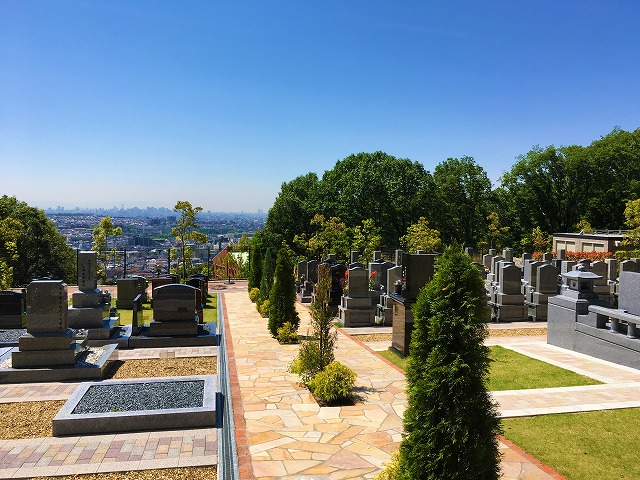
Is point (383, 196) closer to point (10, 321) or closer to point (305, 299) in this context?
point (305, 299)

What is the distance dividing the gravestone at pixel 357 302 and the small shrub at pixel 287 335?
375cm

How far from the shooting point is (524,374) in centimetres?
1134

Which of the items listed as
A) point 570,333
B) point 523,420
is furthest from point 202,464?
Result: point 570,333

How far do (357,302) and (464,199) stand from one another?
35.2 meters

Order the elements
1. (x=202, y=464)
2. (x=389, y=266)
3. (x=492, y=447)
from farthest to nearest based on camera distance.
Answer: (x=389, y=266) → (x=202, y=464) → (x=492, y=447)

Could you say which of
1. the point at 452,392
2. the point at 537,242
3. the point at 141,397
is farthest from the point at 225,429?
the point at 537,242

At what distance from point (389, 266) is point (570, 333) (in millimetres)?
9049

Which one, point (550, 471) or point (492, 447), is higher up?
point (492, 447)

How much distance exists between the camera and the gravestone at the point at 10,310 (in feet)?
56.2

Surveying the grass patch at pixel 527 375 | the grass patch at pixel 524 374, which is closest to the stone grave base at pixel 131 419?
the grass patch at pixel 524 374

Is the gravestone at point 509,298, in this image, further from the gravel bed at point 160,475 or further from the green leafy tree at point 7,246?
the green leafy tree at point 7,246

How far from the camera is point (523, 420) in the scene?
838 centimetres

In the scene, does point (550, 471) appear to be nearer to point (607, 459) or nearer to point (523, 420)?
point (607, 459)

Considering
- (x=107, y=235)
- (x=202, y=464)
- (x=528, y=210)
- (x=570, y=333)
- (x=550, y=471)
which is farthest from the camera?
(x=528, y=210)
